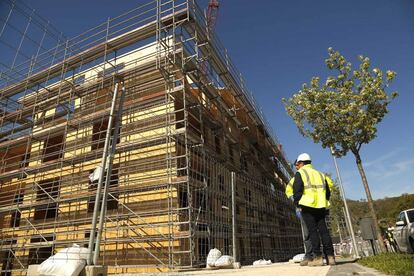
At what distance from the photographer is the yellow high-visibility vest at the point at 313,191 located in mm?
4828

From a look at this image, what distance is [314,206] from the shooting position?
481cm

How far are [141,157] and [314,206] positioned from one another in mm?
7096

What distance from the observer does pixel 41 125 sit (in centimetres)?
1353

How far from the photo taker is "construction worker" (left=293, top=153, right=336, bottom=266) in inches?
189

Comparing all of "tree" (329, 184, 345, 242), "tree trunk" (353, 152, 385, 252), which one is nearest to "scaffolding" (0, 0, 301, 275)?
"tree trunk" (353, 152, 385, 252)

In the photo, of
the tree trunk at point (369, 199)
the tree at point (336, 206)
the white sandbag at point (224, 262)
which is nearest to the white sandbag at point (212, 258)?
the white sandbag at point (224, 262)

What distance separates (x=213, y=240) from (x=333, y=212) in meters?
22.2

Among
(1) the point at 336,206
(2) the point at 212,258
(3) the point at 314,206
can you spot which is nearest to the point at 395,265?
(3) the point at 314,206

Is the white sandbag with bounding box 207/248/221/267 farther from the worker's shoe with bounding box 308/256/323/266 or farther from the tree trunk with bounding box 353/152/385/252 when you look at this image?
the tree trunk with bounding box 353/152/385/252

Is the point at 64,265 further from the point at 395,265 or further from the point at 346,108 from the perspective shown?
the point at 346,108

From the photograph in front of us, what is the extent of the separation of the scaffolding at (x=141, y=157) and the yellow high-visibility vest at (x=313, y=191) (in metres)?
2.88

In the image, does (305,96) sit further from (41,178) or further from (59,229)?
(41,178)

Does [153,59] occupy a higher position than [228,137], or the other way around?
[153,59]

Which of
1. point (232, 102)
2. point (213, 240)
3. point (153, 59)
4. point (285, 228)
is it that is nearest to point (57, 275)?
point (213, 240)
